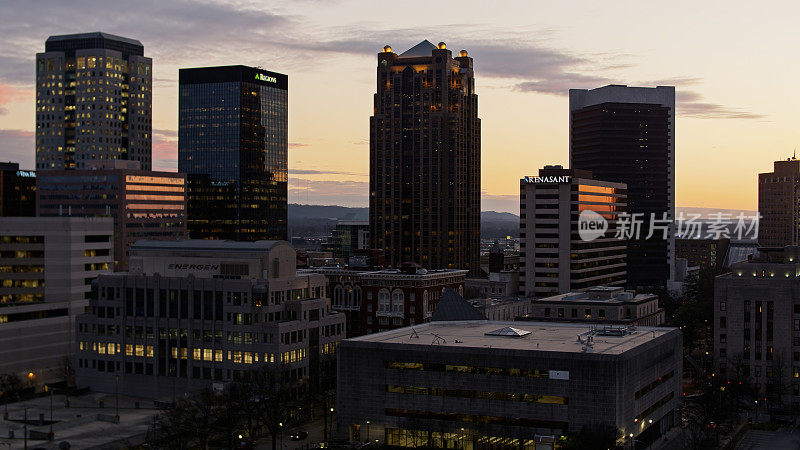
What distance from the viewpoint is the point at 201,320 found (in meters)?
158

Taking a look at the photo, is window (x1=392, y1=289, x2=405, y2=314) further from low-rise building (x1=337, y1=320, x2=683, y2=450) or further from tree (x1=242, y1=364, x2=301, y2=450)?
Answer: low-rise building (x1=337, y1=320, x2=683, y2=450)

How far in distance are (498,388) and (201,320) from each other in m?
60.3

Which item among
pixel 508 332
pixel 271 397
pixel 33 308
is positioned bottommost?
pixel 271 397

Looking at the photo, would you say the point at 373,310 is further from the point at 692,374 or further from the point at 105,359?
the point at 692,374

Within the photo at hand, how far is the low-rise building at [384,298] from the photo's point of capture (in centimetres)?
19175

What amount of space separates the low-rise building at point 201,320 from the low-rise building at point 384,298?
2216cm

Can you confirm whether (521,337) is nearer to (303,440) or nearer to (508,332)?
(508,332)

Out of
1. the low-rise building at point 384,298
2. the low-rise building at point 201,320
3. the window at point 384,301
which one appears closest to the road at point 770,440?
the low-rise building at point 201,320

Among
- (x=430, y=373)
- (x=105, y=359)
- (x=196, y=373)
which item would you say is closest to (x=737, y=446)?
(x=430, y=373)

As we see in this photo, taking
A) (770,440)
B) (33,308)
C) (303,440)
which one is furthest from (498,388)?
(33,308)

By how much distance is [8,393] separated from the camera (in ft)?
535

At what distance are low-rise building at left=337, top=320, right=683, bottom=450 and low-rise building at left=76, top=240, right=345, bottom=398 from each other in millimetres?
24382

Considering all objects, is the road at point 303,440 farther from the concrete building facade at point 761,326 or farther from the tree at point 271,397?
the concrete building facade at point 761,326

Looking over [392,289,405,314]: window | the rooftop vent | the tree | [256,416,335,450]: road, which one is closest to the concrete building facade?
the rooftop vent
